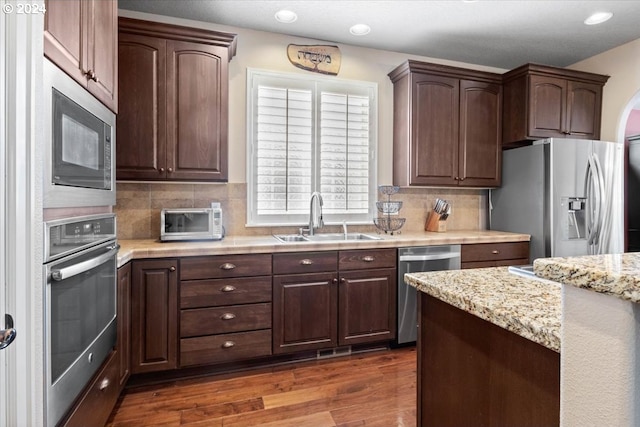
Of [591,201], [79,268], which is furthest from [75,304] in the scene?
[591,201]

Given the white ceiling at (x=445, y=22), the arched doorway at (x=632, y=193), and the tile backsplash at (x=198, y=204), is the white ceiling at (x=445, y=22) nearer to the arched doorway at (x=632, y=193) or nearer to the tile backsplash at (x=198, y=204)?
the tile backsplash at (x=198, y=204)

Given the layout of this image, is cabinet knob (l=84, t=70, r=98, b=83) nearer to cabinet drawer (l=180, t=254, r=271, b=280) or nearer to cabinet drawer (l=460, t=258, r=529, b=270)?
cabinet drawer (l=180, t=254, r=271, b=280)

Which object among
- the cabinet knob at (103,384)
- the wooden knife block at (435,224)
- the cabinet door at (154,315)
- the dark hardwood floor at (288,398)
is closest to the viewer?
the cabinet knob at (103,384)

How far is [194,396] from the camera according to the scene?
2.15m

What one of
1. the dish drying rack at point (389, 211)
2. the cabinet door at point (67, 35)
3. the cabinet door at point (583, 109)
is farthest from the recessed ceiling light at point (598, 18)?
the cabinet door at point (67, 35)

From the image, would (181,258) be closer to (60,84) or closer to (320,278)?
(320,278)

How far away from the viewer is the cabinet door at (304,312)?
A: 2.46 meters

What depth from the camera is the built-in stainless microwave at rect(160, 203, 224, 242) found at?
97.7 inches

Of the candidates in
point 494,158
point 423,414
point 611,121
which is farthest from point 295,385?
point 611,121

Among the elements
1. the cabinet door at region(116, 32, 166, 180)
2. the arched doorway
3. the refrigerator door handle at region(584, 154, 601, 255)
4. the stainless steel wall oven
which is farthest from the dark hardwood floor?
the arched doorway

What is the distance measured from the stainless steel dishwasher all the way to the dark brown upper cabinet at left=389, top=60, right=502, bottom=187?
678 mm

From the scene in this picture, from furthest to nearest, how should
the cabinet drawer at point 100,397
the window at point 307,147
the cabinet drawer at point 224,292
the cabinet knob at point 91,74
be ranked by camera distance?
the window at point 307,147, the cabinet drawer at point 224,292, the cabinet knob at point 91,74, the cabinet drawer at point 100,397

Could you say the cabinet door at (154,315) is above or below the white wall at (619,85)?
below

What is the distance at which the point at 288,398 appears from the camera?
212cm
